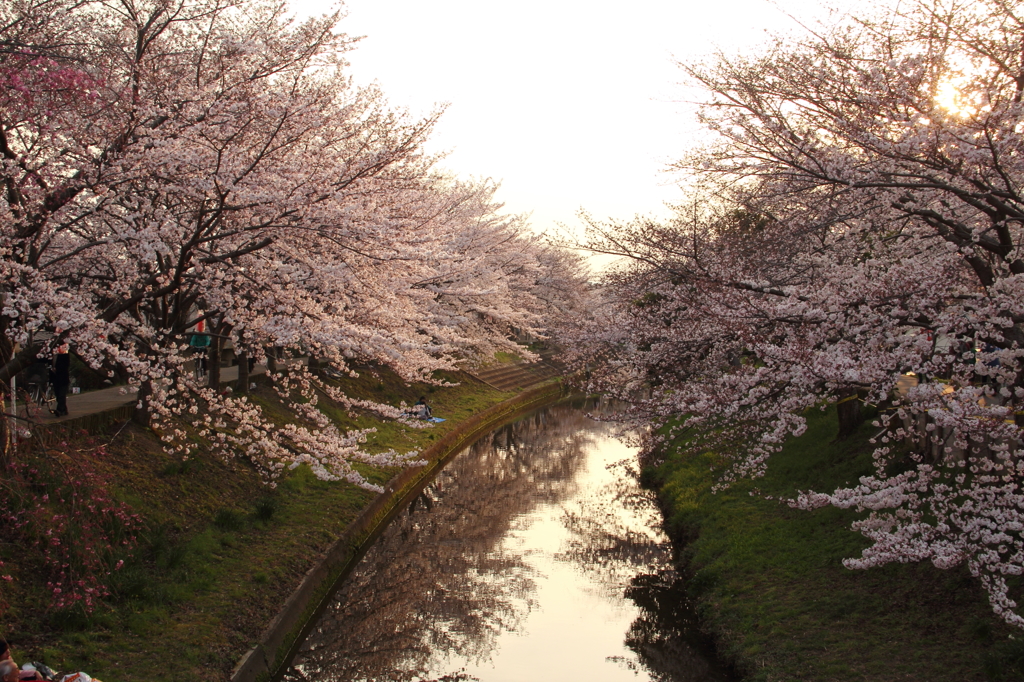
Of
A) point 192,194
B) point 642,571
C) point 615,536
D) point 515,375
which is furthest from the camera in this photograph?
point 515,375

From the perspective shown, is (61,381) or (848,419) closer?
(61,381)

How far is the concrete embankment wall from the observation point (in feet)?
27.5

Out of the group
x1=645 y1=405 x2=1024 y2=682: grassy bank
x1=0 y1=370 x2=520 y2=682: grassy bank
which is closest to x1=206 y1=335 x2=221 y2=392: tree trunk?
x1=0 y1=370 x2=520 y2=682: grassy bank

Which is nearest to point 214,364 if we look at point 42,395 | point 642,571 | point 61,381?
point 42,395

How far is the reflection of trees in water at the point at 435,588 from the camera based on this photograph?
955 cm

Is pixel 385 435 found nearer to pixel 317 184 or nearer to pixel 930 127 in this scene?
pixel 317 184

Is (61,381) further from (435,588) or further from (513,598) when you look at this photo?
(513,598)

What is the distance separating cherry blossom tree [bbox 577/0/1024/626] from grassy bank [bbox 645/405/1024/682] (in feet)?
2.29

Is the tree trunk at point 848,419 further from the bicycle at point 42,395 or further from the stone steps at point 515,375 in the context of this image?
the stone steps at point 515,375

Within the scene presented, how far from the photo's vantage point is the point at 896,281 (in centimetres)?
651

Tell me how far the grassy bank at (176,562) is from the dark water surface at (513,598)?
1012 millimetres

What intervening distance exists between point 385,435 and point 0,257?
1201 cm

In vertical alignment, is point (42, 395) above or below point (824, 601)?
above

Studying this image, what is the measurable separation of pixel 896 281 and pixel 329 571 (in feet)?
28.4
